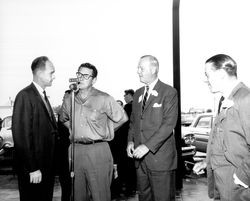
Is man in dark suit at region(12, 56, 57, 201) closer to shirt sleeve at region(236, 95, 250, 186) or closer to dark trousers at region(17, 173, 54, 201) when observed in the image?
dark trousers at region(17, 173, 54, 201)

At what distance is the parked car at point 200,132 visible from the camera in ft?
25.1

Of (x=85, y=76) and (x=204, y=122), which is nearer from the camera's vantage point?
(x=85, y=76)

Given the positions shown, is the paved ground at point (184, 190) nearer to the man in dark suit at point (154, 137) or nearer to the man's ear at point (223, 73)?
the man in dark suit at point (154, 137)

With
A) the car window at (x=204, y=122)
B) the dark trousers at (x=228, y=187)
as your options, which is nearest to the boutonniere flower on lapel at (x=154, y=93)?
the dark trousers at (x=228, y=187)

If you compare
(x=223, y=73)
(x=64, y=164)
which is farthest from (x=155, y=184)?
(x=64, y=164)

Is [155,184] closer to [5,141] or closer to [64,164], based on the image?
[64,164]

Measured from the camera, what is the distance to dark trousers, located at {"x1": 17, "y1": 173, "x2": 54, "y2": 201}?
2.88 metres

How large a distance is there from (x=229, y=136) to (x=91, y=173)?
5.02ft

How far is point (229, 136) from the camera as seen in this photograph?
209cm

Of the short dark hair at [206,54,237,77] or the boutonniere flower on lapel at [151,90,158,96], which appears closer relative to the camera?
the short dark hair at [206,54,237,77]

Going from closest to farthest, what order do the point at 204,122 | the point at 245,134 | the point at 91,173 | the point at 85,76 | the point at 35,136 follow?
the point at 245,134 → the point at 35,136 → the point at 91,173 → the point at 85,76 → the point at 204,122

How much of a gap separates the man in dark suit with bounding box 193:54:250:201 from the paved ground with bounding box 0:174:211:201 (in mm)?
2860

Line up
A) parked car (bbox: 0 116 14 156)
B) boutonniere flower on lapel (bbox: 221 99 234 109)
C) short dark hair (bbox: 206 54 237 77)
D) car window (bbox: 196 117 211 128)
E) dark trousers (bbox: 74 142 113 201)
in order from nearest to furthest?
boutonniere flower on lapel (bbox: 221 99 234 109)
short dark hair (bbox: 206 54 237 77)
dark trousers (bbox: 74 142 113 201)
parked car (bbox: 0 116 14 156)
car window (bbox: 196 117 211 128)

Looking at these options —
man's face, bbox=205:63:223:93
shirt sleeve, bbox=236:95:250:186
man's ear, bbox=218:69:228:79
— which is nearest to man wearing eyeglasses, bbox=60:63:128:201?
man's face, bbox=205:63:223:93
